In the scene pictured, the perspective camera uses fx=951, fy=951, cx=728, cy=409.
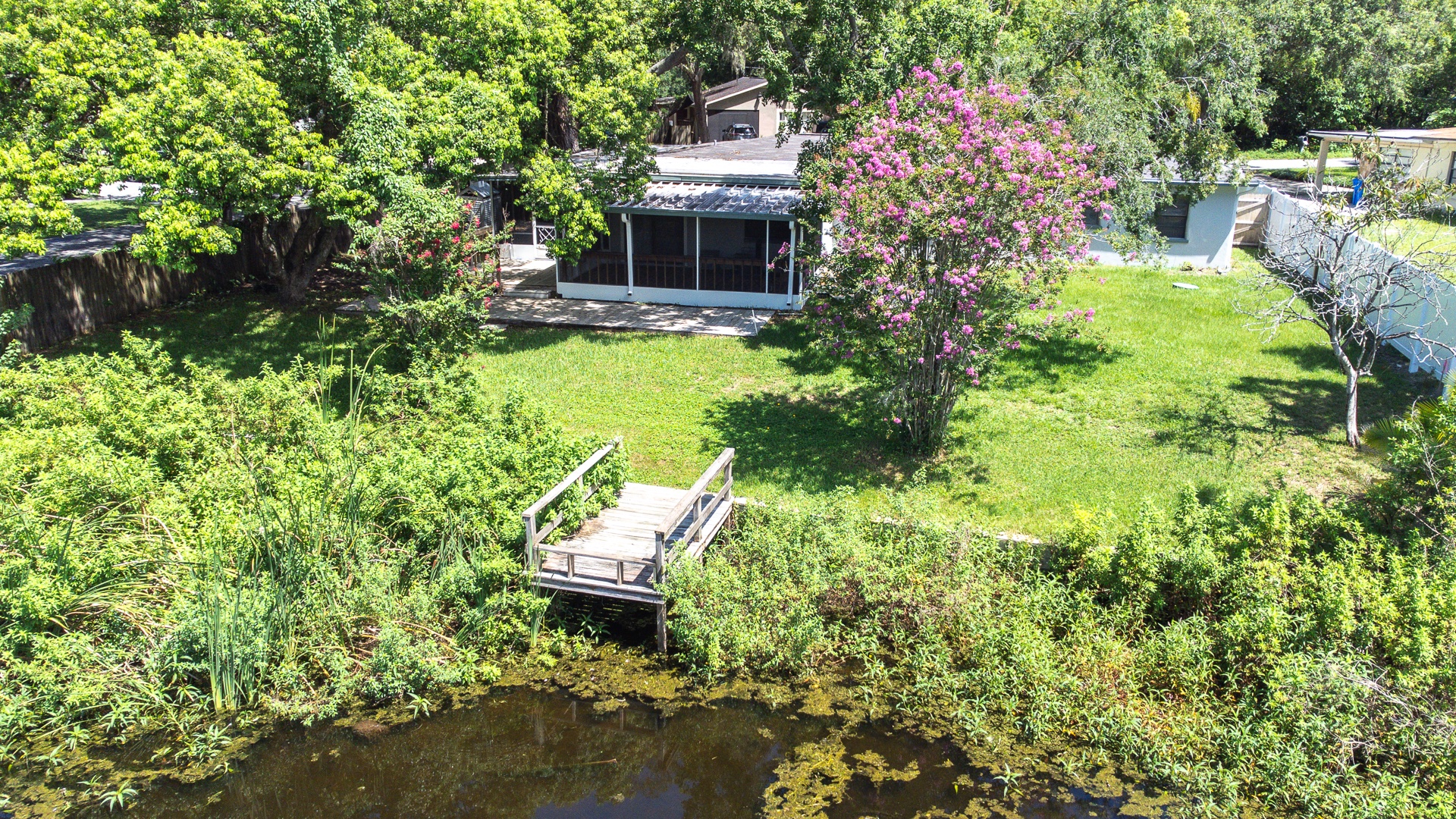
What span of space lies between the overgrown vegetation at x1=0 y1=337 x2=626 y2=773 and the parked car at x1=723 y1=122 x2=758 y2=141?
26703mm

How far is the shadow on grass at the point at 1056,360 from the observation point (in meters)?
14.6

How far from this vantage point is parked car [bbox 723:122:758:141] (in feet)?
118

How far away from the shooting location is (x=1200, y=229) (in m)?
20.9

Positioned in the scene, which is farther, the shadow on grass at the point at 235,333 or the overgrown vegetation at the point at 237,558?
the shadow on grass at the point at 235,333

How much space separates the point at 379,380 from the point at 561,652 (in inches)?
204

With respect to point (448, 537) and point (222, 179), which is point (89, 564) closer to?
point (448, 537)

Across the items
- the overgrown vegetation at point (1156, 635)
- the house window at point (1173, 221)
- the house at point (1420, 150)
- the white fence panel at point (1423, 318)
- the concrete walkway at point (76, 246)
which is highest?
the house at point (1420, 150)

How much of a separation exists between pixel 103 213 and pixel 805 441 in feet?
68.4

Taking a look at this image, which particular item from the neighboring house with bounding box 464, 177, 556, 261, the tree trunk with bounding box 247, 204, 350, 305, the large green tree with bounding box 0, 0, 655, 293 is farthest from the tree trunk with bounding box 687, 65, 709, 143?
the tree trunk with bounding box 247, 204, 350, 305

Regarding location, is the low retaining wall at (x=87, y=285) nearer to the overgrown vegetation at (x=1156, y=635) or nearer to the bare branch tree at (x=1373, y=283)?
the overgrown vegetation at (x=1156, y=635)

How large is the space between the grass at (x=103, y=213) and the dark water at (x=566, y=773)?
17.4m

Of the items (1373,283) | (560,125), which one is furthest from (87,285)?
(1373,283)

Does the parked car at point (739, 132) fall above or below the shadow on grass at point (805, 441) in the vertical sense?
above

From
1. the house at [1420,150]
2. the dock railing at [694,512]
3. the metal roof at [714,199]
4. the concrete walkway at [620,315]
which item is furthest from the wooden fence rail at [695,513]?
the house at [1420,150]
